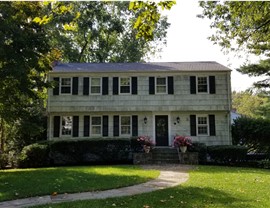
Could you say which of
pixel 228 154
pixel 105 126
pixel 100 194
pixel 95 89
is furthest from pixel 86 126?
pixel 100 194

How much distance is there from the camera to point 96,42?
35.7 m

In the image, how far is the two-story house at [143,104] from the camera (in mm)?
19703

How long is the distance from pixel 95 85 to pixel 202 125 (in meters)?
7.33

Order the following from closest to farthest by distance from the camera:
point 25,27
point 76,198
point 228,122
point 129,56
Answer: point 76,198 → point 25,27 → point 228,122 → point 129,56

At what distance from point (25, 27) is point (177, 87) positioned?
9896 mm

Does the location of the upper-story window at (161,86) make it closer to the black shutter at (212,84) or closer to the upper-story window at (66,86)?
the black shutter at (212,84)

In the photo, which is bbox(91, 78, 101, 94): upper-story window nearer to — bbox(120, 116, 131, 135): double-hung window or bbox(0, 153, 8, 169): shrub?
bbox(120, 116, 131, 135): double-hung window

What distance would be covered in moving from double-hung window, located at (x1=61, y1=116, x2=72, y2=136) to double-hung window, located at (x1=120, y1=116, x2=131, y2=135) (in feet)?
10.9

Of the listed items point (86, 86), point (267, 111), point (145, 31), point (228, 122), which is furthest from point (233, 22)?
point (267, 111)

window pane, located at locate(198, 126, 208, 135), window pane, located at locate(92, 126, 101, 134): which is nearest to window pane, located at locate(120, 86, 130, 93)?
window pane, located at locate(92, 126, 101, 134)

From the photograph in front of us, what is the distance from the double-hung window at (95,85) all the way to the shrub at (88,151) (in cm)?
405

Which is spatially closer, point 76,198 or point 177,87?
point 76,198

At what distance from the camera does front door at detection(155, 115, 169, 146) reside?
19.8 metres

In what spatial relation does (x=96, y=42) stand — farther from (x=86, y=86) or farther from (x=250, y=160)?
(x=250, y=160)
